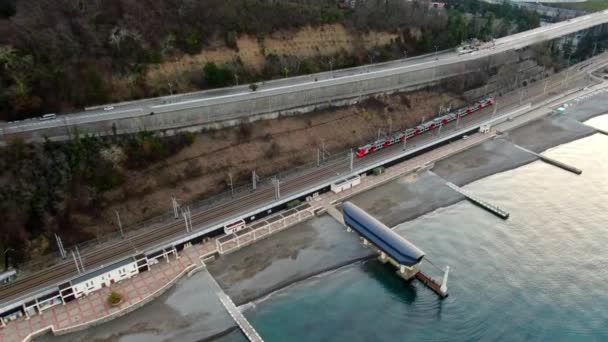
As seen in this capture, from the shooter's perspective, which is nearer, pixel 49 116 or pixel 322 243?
pixel 322 243

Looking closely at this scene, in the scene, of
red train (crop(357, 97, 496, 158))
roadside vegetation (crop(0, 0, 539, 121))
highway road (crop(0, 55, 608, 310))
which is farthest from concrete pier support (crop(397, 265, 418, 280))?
roadside vegetation (crop(0, 0, 539, 121))

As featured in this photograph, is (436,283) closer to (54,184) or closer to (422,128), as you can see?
(422,128)

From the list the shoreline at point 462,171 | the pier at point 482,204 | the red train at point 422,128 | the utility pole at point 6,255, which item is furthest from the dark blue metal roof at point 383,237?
the utility pole at point 6,255

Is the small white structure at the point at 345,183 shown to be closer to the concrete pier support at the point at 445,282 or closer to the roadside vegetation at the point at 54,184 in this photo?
the concrete pier support at the point at 445,282

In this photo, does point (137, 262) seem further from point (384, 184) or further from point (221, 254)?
point (384, 184)

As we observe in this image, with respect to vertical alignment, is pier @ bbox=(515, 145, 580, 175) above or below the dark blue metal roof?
below

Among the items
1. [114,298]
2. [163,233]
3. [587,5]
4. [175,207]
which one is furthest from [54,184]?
[587,5]

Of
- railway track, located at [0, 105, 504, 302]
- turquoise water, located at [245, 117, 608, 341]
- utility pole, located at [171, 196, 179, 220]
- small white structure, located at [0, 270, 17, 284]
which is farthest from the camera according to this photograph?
utility pole, located at [171, 196, 179, 220]

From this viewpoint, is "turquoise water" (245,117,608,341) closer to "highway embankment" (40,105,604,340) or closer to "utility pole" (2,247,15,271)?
"highway embankment" (40,105,604,340)
